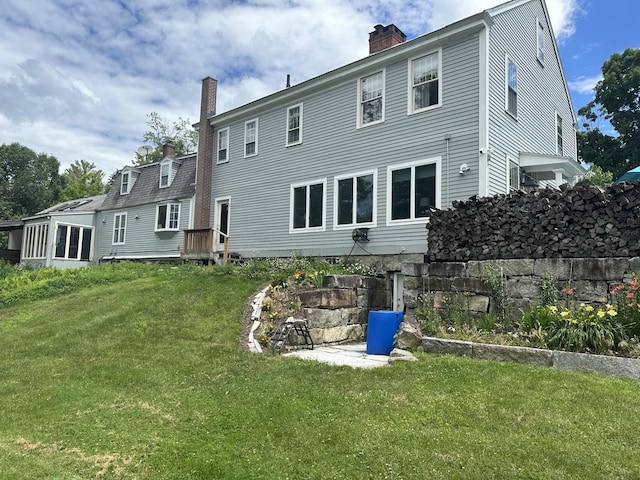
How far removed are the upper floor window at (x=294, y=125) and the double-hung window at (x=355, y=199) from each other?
7.29 feet

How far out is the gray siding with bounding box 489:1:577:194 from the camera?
10.5m

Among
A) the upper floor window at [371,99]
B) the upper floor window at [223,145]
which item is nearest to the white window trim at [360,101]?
the upper floor window at [371,99]

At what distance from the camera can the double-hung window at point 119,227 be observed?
20241 millimetres

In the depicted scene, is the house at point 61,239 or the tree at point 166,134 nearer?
the house at point 61,239

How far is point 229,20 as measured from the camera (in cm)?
1179

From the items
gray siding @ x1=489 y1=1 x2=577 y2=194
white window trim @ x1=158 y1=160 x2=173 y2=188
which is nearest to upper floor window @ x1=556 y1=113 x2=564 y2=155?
gray siding @ x1=489 y1=1 x2=577 y2=194

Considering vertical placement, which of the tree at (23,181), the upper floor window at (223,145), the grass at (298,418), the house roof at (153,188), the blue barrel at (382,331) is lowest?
the grass at (298,418)

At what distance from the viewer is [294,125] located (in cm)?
1405

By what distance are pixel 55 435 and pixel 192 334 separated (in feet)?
11.7

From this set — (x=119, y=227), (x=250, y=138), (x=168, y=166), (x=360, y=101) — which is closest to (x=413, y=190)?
(x=360, y=101)

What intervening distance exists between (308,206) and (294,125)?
2.71 metres

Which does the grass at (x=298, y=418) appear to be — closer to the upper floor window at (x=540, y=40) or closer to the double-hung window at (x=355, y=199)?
the double-hung window at (x=355, y=199)

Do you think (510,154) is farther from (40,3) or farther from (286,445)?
(40,3)

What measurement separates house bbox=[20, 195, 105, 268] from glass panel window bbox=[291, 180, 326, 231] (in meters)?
12.7
